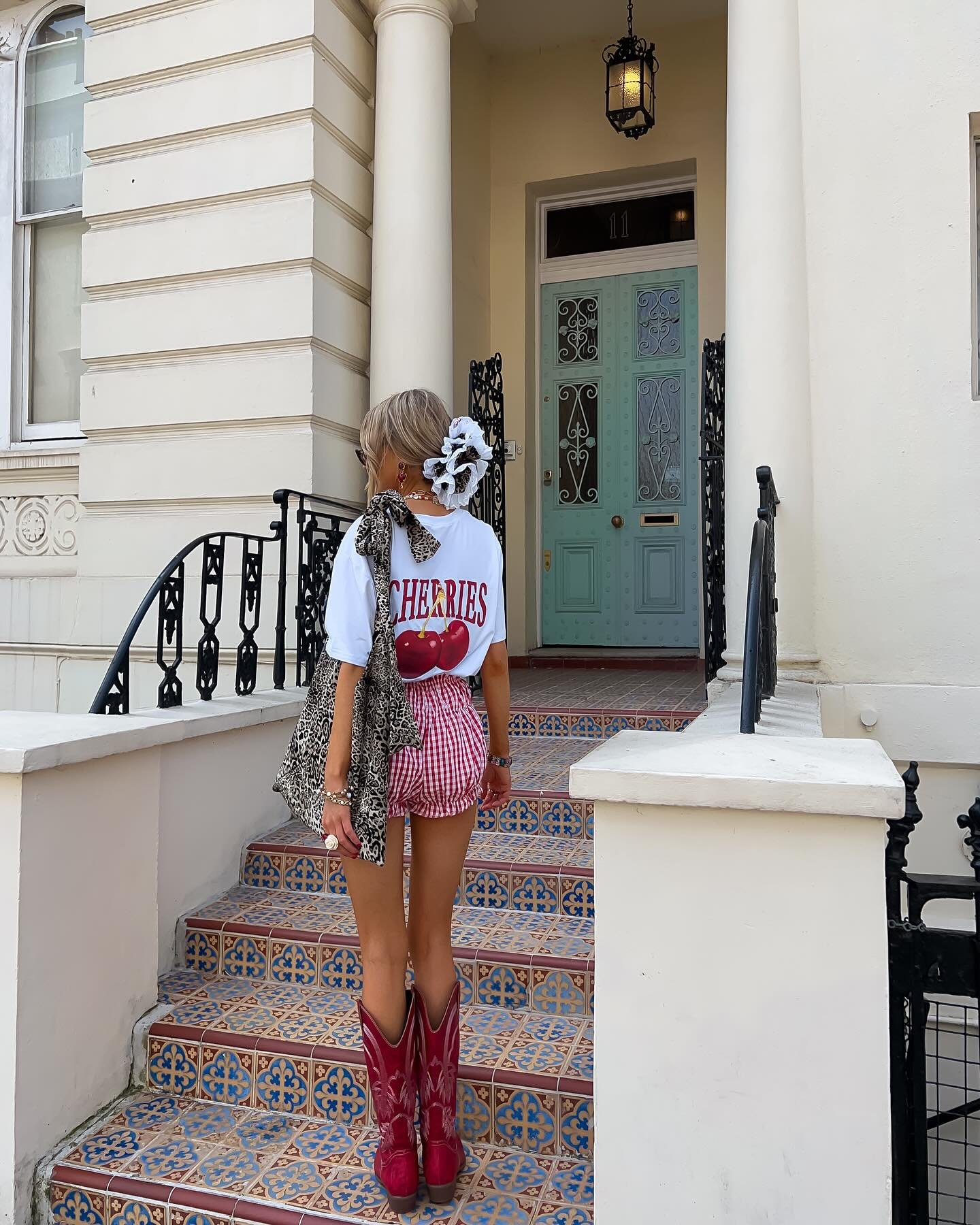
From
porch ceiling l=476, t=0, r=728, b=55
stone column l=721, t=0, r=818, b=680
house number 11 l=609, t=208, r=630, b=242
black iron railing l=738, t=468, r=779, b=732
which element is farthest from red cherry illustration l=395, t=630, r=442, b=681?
porch ceiling l=476, t=0, r=728, b=55

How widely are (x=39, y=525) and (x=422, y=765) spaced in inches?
200

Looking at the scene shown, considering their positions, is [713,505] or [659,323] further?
[659,323]

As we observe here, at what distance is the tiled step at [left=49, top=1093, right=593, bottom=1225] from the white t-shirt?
1.37 m

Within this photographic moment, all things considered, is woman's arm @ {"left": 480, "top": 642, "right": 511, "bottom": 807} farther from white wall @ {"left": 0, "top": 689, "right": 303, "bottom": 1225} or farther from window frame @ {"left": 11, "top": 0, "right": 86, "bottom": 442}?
window frame @ {"left": 11, "top": 0, "right": 86, "bottom": 442}

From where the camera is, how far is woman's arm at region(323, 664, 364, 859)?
7.27 feet

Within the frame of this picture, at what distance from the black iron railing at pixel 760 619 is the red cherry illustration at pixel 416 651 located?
88 cm

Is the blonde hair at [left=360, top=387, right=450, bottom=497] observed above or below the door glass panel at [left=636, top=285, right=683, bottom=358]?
below

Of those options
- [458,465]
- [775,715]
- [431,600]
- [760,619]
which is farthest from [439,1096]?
[760,619]

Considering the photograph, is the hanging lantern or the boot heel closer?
the boot heel

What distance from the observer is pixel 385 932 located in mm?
2324

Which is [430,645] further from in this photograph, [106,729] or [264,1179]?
[264,1179]

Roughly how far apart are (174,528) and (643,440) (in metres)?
4.00

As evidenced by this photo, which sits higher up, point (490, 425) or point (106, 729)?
point (490, 425)

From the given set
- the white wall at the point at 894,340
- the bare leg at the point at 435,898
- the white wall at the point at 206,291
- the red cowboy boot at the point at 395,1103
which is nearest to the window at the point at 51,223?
the white wall at the point at 206,291
